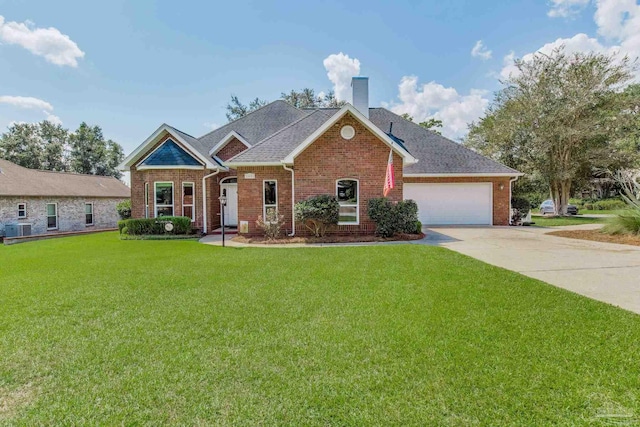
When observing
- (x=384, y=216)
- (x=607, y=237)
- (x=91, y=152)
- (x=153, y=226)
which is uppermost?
(x=91, y=152)

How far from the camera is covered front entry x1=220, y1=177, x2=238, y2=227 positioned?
1702 centimetres

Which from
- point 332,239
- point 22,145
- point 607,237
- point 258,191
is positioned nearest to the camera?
point 607,237

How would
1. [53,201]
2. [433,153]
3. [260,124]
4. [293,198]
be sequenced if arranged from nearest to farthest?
1. [293,198]
2. [433,153]
3. [260,124]
4. [53,201]

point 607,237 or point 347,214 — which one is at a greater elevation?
point 347,214

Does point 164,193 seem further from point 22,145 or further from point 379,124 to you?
point 22,145

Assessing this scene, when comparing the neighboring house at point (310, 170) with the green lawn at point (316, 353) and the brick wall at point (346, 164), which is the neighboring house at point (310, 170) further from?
the green lawn at point (316, 353)

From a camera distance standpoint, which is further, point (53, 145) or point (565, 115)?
point (53, 145)

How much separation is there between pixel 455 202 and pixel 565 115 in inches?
476

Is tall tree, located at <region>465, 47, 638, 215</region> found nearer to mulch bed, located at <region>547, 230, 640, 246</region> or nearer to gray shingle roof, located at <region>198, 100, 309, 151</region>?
mulch bed, located at <region>547, 230, 640, 246</region>

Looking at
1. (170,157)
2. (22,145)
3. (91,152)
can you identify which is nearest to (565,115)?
(170,157)

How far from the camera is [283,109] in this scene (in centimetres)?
2033

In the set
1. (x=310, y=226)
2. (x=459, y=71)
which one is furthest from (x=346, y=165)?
(x=459, y=71)

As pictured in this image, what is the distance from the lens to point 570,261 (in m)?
7.99

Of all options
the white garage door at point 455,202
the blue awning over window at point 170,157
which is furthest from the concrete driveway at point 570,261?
the blue awning over window at point 170,157
